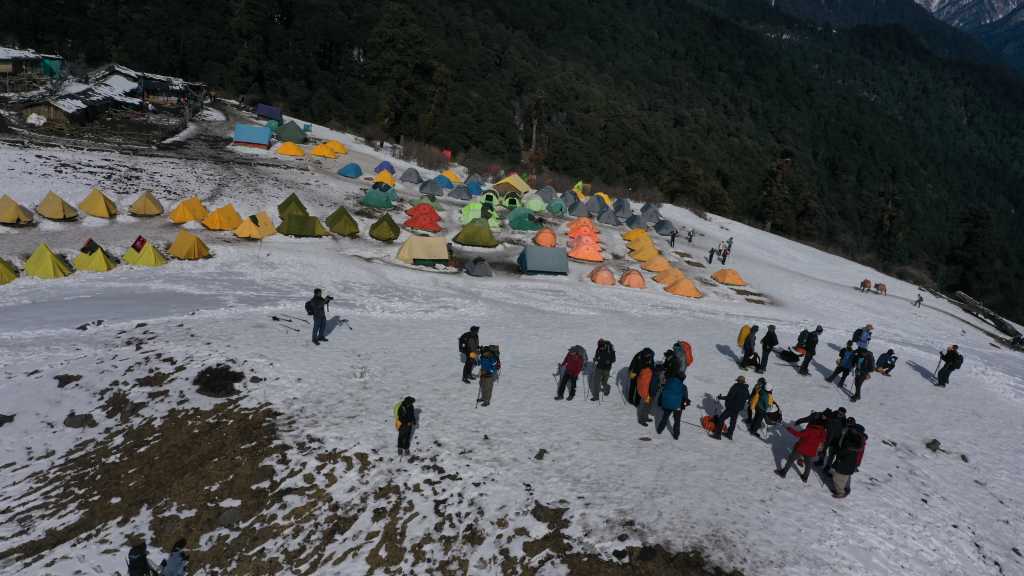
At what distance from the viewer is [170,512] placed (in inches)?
437

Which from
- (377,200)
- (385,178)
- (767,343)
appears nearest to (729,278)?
(767,343)

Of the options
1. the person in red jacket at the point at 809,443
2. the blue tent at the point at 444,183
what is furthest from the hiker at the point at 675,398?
the blue tent at the point at 444,183

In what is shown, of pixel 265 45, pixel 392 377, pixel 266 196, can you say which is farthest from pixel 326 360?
pixel 265 45

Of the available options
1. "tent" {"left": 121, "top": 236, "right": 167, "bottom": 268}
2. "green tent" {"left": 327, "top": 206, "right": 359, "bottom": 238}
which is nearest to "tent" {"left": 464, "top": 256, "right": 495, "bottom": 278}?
"green tent" {"left": 327, "top": 206, "right": 359, "bottom": 238}

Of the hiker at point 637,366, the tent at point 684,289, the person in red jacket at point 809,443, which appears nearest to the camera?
the person in red jacket at point 809,443

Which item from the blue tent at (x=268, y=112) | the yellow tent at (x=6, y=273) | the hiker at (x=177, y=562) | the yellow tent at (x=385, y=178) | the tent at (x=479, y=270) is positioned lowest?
the hiker at (x=177, y=562)

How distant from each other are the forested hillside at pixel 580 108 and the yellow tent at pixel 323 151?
15622 mm

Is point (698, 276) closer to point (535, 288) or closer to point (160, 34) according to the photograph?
point (535, 288)

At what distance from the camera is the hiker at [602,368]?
49.8 ft

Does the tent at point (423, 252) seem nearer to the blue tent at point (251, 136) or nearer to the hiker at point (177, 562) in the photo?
the hiker at point (177, 562)

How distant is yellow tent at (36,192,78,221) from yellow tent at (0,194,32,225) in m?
0.86

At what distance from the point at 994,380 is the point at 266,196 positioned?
3952cm

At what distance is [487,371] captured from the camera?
47.4 ft

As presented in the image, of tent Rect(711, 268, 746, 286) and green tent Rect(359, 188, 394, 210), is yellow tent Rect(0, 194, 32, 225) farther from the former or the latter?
tent Rect(711, 268, 746, 286)
